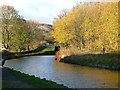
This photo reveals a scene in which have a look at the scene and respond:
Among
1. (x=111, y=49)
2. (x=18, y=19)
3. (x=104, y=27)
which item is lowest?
(x=111, y=49)

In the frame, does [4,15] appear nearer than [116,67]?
No

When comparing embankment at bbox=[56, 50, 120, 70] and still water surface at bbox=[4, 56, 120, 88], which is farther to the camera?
embankment at bbox=[56, 50, 120, 70]

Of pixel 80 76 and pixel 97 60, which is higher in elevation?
pixel 97 60

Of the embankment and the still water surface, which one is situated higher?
the embankment

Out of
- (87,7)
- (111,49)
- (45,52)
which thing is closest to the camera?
(111,49)

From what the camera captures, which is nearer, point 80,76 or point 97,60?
point 80,76

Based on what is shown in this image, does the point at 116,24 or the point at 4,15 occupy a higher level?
the point at 4,15

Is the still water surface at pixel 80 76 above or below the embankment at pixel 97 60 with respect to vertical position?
below

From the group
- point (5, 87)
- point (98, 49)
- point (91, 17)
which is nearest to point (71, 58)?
point (98, 49)

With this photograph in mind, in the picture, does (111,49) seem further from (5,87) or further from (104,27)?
(5,87)

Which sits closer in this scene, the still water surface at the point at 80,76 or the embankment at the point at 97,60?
the still water surface at the point at 80,76

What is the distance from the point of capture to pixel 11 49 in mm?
63375

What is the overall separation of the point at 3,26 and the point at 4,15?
2.83m

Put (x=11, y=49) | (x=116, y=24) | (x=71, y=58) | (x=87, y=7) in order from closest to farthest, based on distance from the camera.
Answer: (x=116, y=24), (x=71, y=58), (x=87, y=7), (x=11, y=49)
